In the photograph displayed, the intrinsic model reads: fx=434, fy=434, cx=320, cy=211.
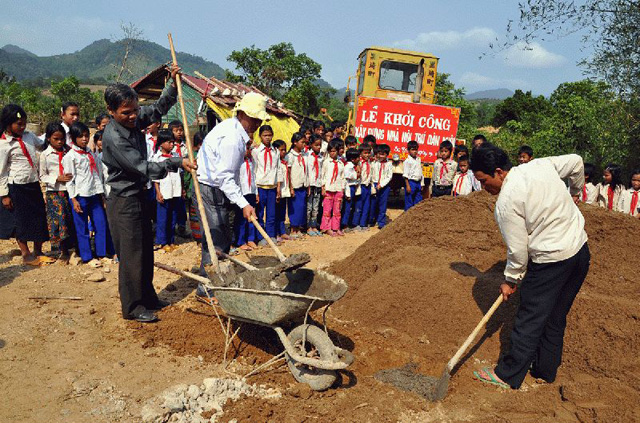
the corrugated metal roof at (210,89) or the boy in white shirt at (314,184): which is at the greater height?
the corrugated metal roof at (210,89)

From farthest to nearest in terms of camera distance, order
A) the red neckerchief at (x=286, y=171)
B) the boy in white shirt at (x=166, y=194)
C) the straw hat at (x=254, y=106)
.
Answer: the red neckerchief at (x=286, y=171) < the boy in white shirt at (x=166, y=194) < the straw hat at (x=254, y=106)

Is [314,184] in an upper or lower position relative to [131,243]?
upper

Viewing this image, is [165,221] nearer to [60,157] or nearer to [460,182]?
[60,157]

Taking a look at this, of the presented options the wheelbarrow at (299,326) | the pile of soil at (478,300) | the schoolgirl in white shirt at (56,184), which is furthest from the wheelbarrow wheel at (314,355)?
the schoolgirl in white shirt at (56,184)

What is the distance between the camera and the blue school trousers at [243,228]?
6650 mm

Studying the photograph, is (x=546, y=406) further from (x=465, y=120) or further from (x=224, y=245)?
(x=465, y=120)

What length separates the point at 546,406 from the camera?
9.77 ft

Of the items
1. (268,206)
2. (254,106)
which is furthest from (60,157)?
(254,106)

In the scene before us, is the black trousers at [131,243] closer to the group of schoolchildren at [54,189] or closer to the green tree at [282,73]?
the group of schoolchildren at [54,189]

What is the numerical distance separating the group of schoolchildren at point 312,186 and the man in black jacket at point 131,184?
235 cm

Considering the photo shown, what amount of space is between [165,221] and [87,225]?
1.15 m

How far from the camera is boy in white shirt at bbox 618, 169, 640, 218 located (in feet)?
21.2

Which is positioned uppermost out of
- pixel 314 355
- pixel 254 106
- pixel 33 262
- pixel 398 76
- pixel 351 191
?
pixel 398 76

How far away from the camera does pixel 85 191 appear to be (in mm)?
5426
